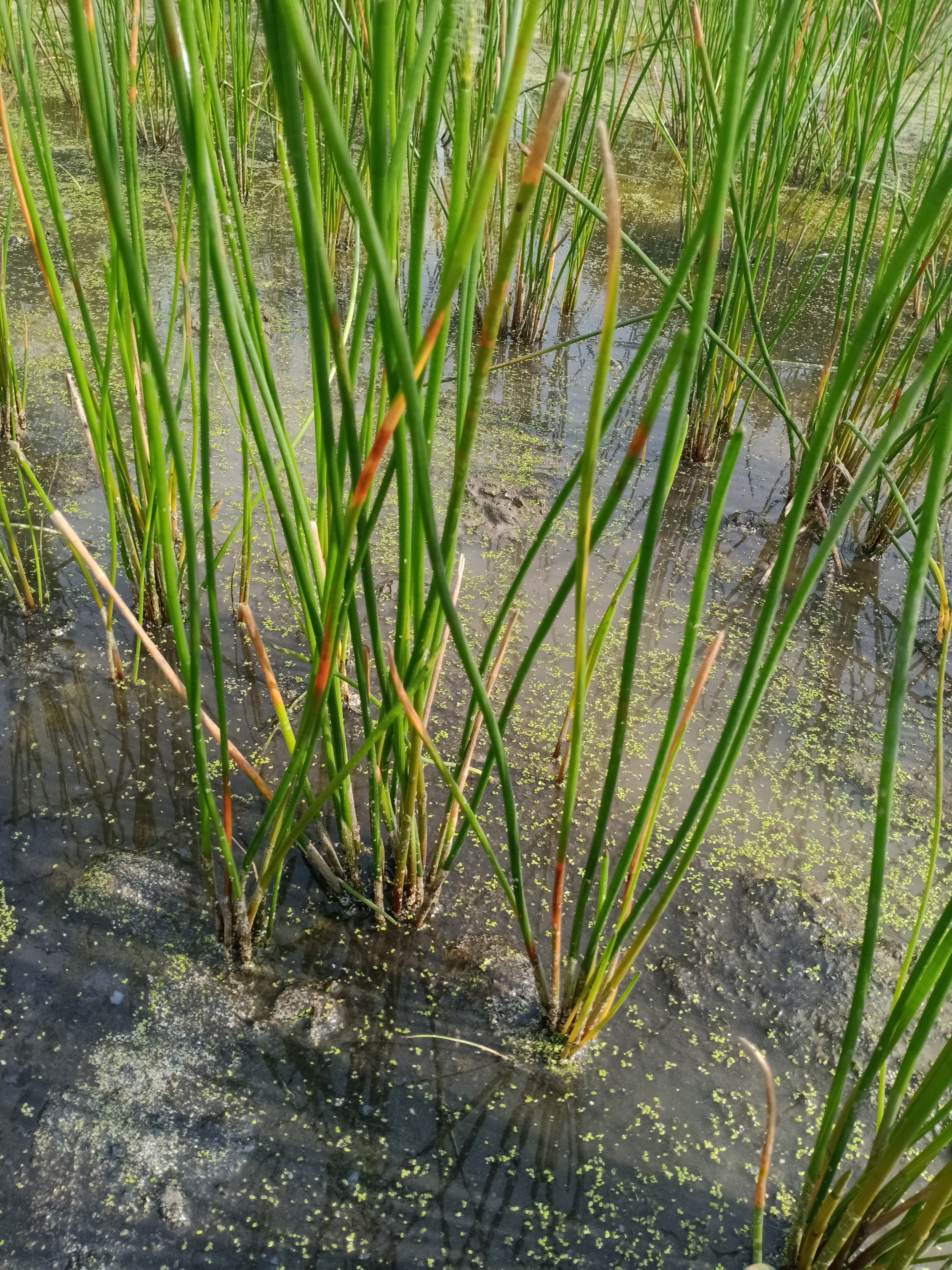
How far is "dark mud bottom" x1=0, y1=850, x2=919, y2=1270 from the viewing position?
0.60m

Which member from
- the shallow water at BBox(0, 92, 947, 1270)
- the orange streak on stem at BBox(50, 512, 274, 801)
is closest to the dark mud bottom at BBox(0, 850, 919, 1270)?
the shallow water at BBox(0, 92, 947, 1270)

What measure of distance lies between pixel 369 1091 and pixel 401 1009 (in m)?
0.07

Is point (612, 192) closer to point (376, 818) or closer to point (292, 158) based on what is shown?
point (292, 158)

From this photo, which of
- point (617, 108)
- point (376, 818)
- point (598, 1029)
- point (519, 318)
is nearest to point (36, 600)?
point (376, 818)

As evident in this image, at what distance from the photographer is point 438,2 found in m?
0.50

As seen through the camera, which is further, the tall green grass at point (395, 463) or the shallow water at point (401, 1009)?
the shallow water at point (401, 1009)

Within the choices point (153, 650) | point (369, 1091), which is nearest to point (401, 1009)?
point (369, 1091)

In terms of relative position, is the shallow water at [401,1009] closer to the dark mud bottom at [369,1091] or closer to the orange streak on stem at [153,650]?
the dark mud bottom at [369,1091]

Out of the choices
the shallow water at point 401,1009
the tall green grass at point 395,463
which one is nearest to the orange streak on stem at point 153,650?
the tall green grass at point 395,463

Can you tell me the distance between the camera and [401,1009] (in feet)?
2.41

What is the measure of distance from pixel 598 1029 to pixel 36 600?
33.1 inches

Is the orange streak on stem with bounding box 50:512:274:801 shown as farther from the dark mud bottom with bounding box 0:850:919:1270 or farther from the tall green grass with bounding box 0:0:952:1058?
the dark mud bottom with bounding box 0:850:919:1270

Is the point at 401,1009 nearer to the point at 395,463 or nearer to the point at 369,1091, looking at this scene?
the point at 369,1091

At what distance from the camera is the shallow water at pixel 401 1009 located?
2.01 feet
